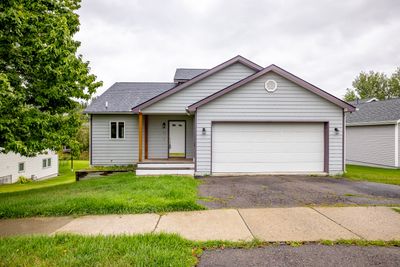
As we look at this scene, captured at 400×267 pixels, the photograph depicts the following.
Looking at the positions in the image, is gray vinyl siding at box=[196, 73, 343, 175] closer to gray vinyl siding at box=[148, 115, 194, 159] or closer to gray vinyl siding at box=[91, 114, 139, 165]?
gray vinyl siding at box=[148, 115, 194, 159]

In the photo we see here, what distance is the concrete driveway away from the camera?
5879mm

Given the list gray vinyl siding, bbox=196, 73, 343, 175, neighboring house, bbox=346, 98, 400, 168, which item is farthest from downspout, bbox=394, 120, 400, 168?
gray vinyl siding, bbox=196, 73, 343, 175

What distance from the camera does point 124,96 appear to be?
1476 centimetres

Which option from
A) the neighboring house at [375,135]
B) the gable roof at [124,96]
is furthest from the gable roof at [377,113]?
the gable roof at [124,96]

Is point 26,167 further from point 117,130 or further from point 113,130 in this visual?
point 117,130

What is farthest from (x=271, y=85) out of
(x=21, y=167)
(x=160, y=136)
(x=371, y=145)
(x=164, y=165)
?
(x=21, y=167)

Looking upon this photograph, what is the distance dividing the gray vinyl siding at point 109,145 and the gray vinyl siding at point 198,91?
318cm

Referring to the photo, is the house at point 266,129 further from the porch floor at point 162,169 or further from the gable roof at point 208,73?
the gable roof at point 208,73

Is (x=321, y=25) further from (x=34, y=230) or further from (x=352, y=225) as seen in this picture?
(x=34, y=230)

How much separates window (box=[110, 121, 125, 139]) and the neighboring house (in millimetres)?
16342

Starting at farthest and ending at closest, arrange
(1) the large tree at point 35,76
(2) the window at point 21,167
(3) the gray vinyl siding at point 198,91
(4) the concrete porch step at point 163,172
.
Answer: (2) the window at point 21,167 → (3) the gray vinyl siding at point 198,91 → (4) the concrete porch step at point 163,172 → (1) the large tree at point 35,76

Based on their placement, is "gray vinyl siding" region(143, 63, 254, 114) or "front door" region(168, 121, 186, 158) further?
"front door" region(168, 121, 186, 158)

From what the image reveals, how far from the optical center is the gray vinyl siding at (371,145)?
14301 mm

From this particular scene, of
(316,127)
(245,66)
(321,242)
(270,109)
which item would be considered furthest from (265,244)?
(245,66)
